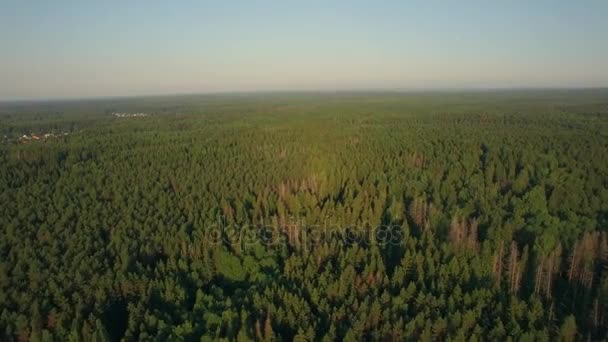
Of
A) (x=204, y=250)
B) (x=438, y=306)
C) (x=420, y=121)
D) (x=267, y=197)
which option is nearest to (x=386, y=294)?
(x=438, y=306)

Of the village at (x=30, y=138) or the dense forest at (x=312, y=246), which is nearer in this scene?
the dense forest at (x=312, y=246)

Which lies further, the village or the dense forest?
the village

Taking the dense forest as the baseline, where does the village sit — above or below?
above

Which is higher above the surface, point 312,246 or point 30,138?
point 30,138

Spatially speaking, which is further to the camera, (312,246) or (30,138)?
(30,138)

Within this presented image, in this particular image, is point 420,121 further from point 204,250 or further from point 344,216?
point 204,250

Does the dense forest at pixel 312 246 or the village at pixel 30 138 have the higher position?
the village at pixel 30 138

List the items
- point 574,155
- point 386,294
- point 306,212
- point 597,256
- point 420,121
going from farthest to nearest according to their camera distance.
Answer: point 420,121, point 574,155, point 306,212, point 597,256, point 386,294

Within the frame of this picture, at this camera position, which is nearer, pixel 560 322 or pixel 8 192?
pixel 560 322
